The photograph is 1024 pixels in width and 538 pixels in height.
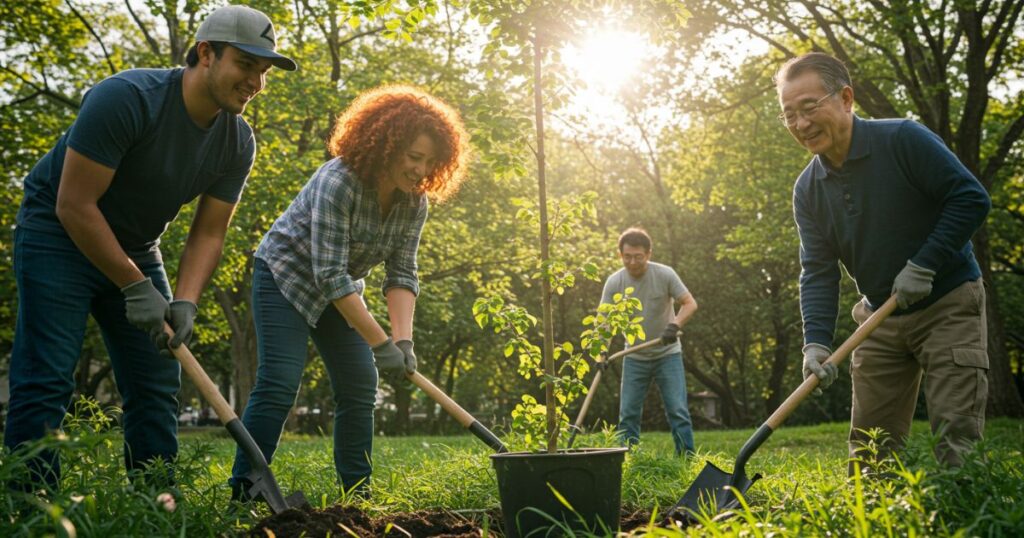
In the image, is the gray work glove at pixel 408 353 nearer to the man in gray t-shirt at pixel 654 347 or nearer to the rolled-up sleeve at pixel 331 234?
the rolled-up sleeve at pixel 331 234

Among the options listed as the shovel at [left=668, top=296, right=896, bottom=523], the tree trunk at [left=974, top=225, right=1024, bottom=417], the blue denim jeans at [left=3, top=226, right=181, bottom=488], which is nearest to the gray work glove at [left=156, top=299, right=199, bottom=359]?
the blue denim jeans at [left=3, top=226, right=181, bottom=488]

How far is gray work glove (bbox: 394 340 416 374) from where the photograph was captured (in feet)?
11.8

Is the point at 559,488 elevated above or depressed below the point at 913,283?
below

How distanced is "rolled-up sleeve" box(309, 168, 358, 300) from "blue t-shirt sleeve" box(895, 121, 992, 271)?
2281mm

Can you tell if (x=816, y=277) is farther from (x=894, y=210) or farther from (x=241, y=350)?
(x=241, y=350)

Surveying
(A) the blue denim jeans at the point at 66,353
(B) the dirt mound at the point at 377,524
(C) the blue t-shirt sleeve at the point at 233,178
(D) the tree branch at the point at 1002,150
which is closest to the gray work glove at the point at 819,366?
(B) the dirt mound at the point at 377,524

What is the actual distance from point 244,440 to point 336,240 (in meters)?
0.91

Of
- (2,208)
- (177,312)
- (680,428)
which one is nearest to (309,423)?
(2,208)

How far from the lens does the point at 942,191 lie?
314 centimetres

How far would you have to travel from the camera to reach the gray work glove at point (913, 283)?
9.91ft

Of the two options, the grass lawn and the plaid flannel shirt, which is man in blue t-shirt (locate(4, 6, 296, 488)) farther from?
the plaid flannel shirt

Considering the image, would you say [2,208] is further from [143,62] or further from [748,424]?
[748,424]

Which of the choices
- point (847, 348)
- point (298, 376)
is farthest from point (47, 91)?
point (847, 348)

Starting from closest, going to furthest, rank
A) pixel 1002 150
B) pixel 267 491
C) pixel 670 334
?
pixel 267 491
pixel 670 334
pixel 1002 150
